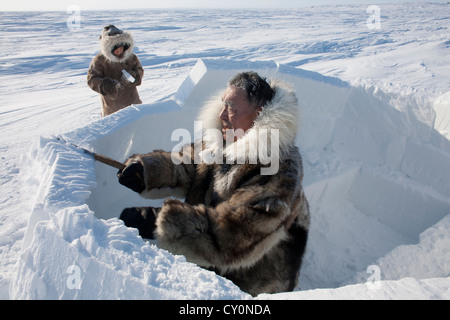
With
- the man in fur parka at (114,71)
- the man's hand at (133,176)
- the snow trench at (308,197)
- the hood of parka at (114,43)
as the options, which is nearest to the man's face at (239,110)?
the man's hand at (133,176)

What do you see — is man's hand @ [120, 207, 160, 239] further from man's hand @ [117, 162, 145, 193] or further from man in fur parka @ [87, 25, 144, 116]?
man in fur parka @ [87, 25, 144, 116]

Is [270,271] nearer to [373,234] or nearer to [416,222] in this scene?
[373,234]

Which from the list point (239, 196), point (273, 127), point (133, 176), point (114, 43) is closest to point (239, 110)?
point (273, 127)

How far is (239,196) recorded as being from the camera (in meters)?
1.37

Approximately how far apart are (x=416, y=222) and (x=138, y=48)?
11.8 meters

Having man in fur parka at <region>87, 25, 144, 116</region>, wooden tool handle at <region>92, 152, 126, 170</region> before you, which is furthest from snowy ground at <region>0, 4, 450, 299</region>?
man in fur parka at <region>87, 25, 144, 116</region>

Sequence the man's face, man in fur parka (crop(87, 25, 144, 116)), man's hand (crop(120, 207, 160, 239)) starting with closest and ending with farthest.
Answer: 1. man's hand (crop(120, 207, 160, 239))
2. the man's face
3. man in fur parka (crop(87, 25, 144, 116))

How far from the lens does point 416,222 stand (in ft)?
9.20

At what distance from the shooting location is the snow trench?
0.92m

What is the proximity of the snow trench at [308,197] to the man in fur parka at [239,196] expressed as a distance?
208 mm

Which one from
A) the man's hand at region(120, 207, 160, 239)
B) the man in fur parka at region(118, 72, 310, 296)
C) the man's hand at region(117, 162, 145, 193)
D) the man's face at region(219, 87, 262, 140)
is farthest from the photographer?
the man's hand at region(117, 162, 145, 193)

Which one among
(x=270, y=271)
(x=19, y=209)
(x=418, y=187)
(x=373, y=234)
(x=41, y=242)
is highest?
(x=41, y=242)

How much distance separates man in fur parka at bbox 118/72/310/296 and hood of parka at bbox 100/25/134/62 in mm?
2646

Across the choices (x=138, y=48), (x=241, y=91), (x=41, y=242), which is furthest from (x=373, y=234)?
(x=138, y=48)
